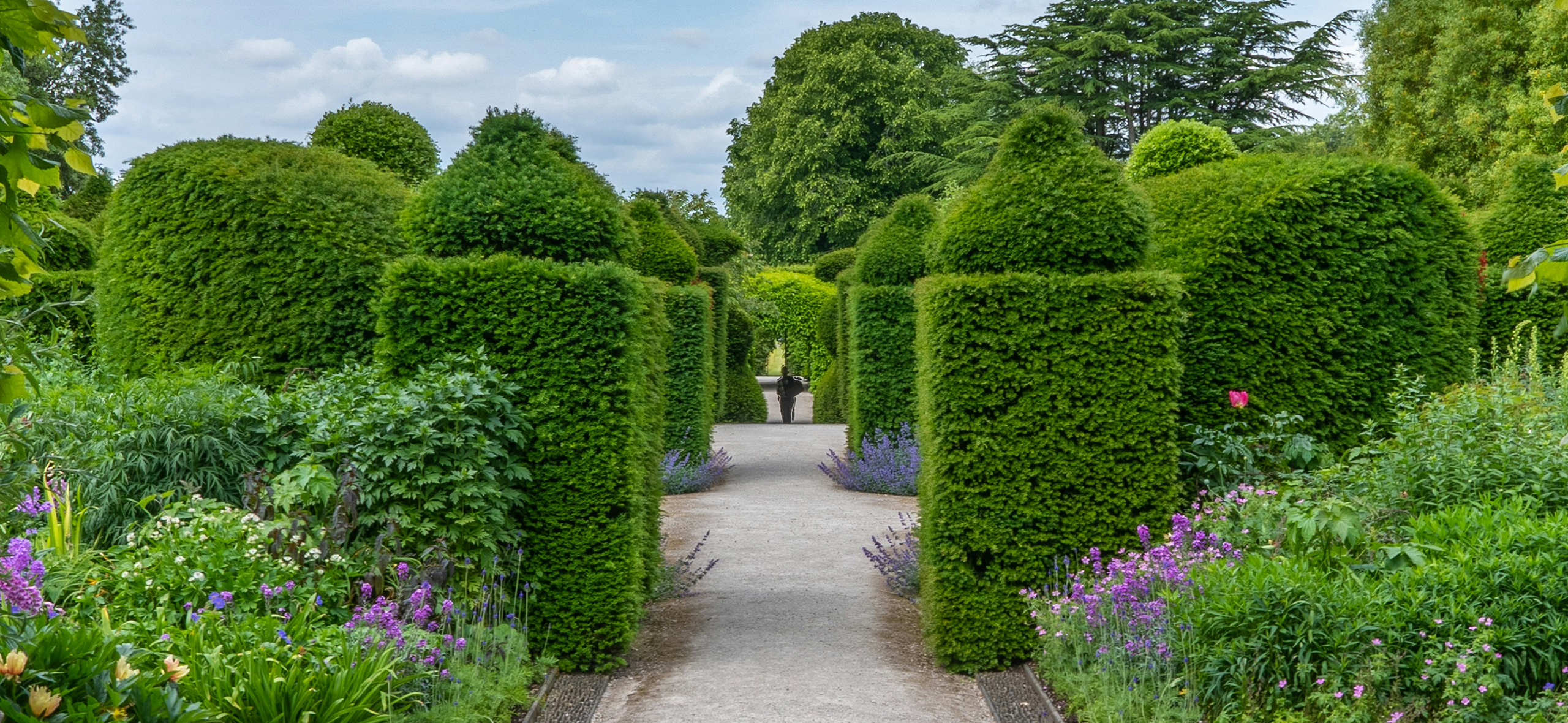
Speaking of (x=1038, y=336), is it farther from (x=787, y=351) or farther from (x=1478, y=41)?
(x=787, y=351)

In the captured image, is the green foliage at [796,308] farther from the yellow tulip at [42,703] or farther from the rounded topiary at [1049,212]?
the yellow tulip at [42,703]

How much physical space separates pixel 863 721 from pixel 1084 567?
5.25 feet

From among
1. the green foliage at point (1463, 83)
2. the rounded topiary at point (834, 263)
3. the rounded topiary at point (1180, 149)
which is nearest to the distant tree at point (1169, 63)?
the green foliage at point (1463, 83)

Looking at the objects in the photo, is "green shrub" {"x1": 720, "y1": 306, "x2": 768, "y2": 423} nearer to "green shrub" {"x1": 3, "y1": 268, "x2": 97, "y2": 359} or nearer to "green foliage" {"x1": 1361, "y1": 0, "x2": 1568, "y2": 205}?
"green shrub" {"x1": 3, "y1": 268, "x2": 97, "y2": 359}

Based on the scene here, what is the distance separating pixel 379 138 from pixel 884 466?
660cm

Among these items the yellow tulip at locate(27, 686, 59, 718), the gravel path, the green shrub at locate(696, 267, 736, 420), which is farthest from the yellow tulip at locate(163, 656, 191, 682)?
the green shrub at locate(696, 267, 736, 420)

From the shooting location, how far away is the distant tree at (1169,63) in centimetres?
2725

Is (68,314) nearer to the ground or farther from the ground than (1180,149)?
nearer to the ground

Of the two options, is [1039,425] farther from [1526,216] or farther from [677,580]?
[1526,216]

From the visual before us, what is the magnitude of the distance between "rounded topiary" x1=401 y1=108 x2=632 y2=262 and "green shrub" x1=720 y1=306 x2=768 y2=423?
1520 centimetres

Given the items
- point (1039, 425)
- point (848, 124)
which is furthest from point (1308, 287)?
point (848, 124)

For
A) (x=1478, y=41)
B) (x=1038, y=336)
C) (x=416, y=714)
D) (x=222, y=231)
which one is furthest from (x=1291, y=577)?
(x=1478, y=41)

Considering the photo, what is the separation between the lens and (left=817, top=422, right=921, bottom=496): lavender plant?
41.4 feet

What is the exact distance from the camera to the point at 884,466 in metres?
12.7
